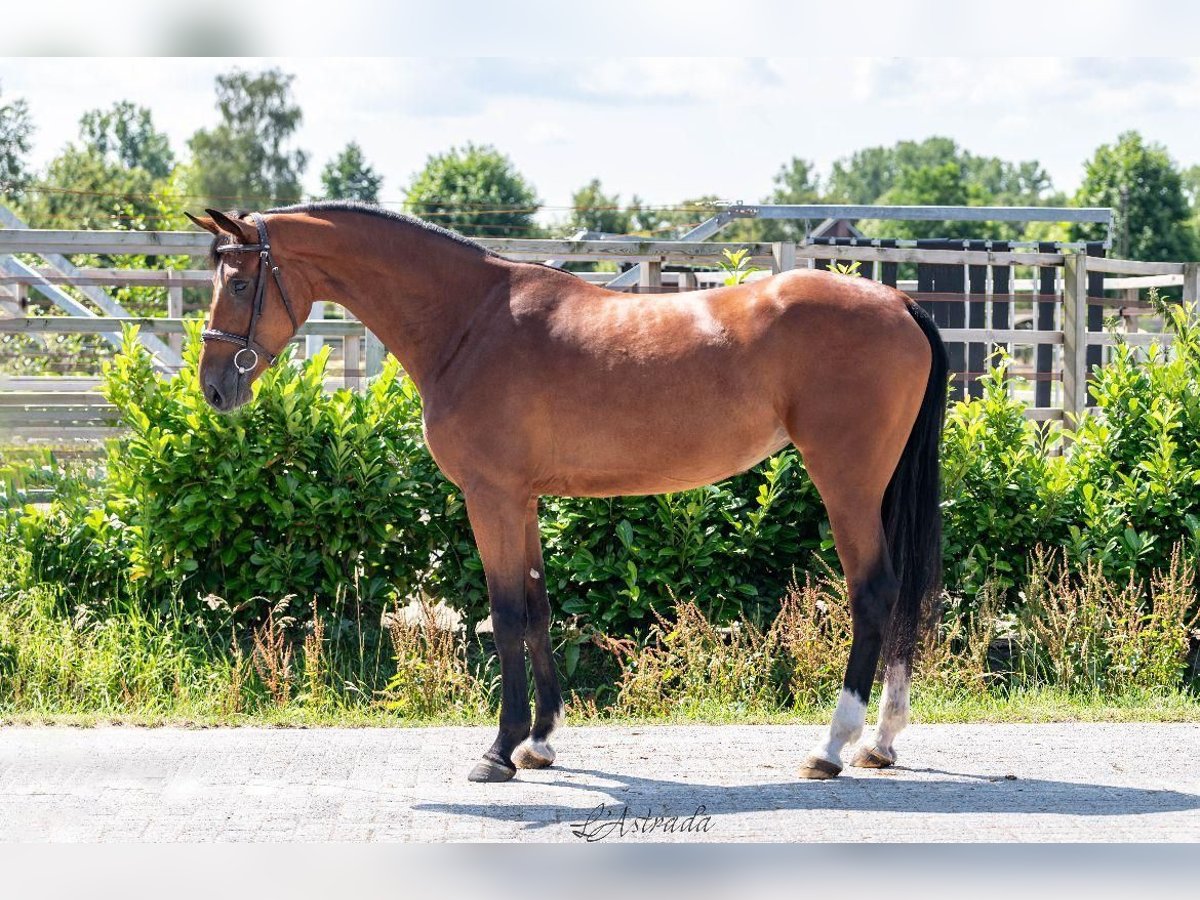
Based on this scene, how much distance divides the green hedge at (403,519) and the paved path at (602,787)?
4.25 ft

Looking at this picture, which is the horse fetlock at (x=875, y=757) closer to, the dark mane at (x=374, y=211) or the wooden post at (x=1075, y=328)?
the dark mane at (x=374, y=211)

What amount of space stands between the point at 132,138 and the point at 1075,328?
3925 inches

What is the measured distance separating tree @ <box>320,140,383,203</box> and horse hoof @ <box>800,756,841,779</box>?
194 ft

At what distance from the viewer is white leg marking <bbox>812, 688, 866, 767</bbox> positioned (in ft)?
16.9

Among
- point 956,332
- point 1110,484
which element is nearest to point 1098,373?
point 1110,484

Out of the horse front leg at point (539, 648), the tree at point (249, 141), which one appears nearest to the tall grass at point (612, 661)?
the horse front leg at point (539, 648)

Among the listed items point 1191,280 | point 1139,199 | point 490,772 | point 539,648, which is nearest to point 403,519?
point 539,648

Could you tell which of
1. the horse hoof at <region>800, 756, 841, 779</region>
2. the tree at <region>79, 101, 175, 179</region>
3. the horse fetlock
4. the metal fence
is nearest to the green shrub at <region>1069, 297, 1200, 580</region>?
the metal fence

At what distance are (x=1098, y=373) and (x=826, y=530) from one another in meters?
2.41

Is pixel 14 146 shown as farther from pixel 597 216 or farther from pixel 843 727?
pixel 843 727

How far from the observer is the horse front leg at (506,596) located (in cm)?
525

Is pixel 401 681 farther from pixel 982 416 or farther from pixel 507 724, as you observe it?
pixel 982 416

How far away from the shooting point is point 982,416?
7656 mm
